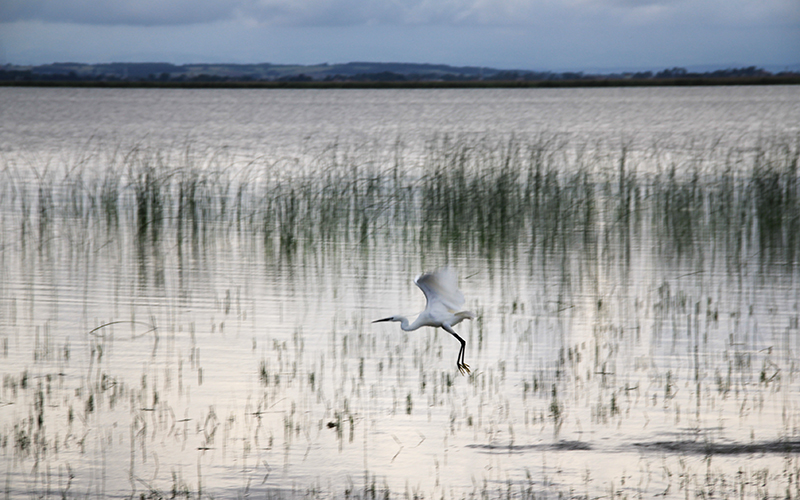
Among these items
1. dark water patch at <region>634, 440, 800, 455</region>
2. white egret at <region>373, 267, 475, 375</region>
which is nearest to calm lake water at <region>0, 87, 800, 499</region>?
dark water patch at <region>634, 440, 800, 455</region>

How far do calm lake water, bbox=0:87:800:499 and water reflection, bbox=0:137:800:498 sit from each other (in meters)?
0.02

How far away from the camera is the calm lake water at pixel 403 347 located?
4.00 m

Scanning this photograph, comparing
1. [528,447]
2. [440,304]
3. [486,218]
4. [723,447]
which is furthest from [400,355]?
[486,218]

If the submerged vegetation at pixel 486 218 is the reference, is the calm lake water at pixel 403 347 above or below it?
below

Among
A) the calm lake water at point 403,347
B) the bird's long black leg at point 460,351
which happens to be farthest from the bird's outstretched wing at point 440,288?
the calm lake water at point 403,347

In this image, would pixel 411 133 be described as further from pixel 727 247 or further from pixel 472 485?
pixel 472 485

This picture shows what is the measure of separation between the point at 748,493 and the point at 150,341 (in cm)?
396

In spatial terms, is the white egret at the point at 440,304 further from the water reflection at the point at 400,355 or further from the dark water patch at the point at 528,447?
the dark water patch at the point at 528,447

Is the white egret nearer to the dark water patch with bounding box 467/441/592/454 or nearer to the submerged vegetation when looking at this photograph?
the dark water patch with bounding box 467/441/592/454

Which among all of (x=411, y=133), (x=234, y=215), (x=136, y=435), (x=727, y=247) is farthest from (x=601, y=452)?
(x=411, y=133)

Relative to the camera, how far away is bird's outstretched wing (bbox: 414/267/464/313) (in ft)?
15.9

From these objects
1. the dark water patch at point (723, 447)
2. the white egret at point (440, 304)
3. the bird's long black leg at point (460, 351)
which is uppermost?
the white egret at point (440, 304)

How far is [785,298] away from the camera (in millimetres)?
6984

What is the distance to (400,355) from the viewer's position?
563cm
